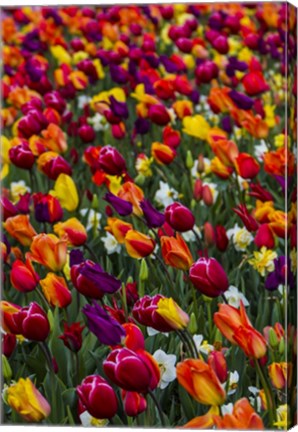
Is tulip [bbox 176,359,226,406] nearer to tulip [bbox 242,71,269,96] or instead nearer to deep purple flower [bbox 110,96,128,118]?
deep purple flower [bbox 110,96,128,118]

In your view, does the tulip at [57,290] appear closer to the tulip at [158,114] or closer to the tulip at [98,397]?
the tulip at [98,397]

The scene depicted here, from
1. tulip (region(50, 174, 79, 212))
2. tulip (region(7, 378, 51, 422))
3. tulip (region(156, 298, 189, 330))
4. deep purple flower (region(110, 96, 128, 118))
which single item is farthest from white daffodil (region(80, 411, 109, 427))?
deep purple flower (region(110, 96, 128, 118))

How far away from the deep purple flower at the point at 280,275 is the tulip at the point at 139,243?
335 mm

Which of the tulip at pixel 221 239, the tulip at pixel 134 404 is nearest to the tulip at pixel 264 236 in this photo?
the tulip at pixel 221 239

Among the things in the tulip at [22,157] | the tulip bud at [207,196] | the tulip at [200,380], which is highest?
the tulip at [200,380]

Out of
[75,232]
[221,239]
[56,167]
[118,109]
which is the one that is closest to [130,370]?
[75,232]

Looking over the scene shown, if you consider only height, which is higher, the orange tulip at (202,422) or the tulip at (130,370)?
the tulip at (130,370)

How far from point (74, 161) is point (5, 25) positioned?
7.49ft

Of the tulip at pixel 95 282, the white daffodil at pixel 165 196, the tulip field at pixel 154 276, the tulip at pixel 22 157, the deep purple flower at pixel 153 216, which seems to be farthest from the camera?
the white daffodil at pixel 165 196

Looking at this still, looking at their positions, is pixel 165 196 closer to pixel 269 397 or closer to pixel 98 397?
pixel 269 397

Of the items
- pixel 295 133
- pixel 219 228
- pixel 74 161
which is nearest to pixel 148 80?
pixel 74 161

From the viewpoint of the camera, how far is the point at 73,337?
264 centimetres

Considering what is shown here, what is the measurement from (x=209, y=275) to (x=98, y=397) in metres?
0.36

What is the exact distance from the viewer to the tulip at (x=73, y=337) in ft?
8.66
